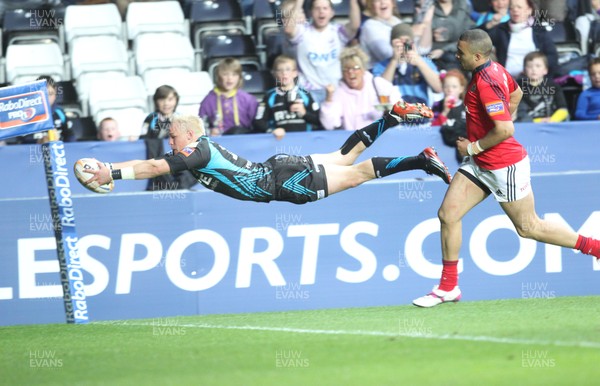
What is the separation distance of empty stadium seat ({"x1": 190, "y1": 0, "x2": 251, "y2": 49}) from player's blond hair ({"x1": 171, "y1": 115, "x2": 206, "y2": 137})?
5490mm

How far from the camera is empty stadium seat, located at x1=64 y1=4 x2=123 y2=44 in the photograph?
569 inches

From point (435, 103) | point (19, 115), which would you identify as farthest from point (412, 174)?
point (19, 115)

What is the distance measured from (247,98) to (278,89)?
0.37 meters

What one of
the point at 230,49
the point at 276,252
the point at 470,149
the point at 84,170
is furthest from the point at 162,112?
the point at 470,149

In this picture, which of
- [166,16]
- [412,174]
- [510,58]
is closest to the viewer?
[412,174]

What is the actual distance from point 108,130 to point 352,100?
2768mm

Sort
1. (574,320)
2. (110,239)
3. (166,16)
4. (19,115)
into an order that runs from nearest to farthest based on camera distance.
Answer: (574,320)
(19,115)
(110,239)
(166,16)

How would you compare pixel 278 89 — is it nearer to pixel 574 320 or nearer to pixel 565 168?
pixel 565 168

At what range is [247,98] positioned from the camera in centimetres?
1248

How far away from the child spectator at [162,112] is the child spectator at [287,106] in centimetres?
101

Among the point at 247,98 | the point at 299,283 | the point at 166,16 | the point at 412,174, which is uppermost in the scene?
the point at 166,16

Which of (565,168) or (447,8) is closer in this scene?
(565,168)

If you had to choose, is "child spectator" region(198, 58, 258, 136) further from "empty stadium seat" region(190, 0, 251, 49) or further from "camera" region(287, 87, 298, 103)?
"empty stadium seat" region(190, 0, 251, 49)

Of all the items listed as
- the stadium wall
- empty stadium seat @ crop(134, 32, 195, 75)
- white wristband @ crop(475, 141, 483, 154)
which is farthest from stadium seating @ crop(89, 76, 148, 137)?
white wristband @ crop(475, 141, 483, 154)
